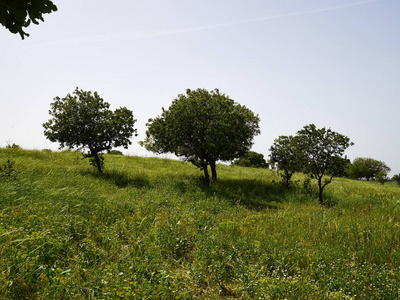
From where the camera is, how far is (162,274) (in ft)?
15.8

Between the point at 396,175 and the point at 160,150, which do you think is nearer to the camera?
the point at 160,150

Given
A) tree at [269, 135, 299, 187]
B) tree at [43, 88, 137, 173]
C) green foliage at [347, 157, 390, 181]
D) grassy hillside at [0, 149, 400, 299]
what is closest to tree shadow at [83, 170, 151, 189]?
tree at [43, 88, 137, 173]

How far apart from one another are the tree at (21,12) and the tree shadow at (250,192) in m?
11.8

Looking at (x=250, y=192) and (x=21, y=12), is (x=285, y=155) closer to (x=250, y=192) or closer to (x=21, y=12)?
(x=250, y=192)

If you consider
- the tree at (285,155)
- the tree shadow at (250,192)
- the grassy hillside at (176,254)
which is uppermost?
the tree at (285,155)

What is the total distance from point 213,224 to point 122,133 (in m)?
12.8

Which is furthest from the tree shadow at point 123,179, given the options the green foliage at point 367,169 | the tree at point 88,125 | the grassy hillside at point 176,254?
the green foliage at point 367,169

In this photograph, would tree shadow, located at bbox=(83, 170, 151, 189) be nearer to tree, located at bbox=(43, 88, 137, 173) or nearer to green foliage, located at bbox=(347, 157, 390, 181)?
tree, located at bbox=(43, 88, 137, 173)

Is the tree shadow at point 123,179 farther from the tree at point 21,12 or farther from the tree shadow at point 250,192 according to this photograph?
the tree at point 21,12

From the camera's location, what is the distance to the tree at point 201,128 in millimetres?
17109

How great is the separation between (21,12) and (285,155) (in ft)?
62.0

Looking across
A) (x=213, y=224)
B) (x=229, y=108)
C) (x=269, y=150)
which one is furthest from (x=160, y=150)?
(x=213, y=224)

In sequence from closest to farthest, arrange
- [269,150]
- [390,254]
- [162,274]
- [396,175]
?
[162,274]
[390,254]
[269,150]
[396,175]

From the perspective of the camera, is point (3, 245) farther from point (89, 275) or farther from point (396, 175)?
point (396, 175)
